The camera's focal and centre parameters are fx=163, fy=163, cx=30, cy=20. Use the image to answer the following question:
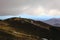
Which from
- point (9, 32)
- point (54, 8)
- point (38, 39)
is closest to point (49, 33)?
point (38, 39)

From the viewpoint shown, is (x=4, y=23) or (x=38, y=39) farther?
(x=4, y=23)

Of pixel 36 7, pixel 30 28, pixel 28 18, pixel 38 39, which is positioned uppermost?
pixel 36 7

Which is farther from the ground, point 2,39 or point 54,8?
point 54,8

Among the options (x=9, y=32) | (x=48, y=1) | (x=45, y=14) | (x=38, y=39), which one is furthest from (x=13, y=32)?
(x=48, y=1)

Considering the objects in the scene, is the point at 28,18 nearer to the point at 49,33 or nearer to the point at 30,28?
the point at 30,28

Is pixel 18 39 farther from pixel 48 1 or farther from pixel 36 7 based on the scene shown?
pixel 48 1

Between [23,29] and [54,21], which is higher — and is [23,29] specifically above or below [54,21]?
below
